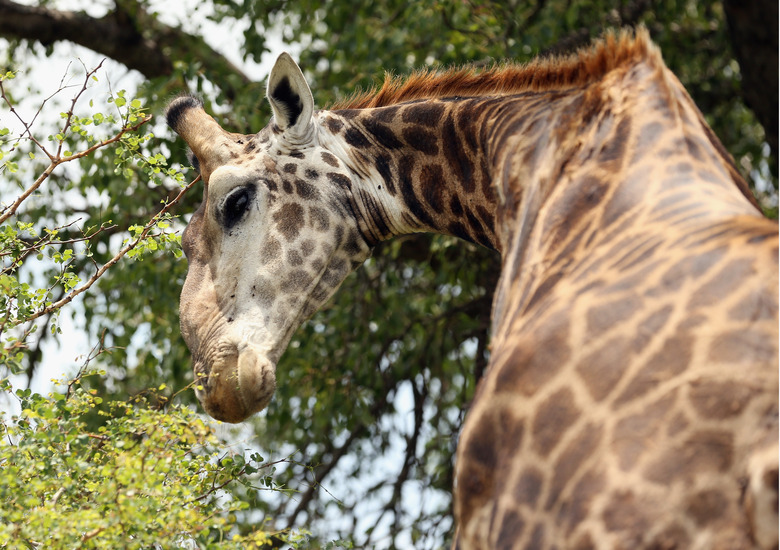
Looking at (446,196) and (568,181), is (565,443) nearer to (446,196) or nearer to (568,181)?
(568,181)

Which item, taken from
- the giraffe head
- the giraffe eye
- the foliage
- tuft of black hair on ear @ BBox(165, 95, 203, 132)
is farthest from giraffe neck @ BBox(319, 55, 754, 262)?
the foliage

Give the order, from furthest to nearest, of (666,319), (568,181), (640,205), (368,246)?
(368,246) → (568,181) → (640,205) → (666,319)

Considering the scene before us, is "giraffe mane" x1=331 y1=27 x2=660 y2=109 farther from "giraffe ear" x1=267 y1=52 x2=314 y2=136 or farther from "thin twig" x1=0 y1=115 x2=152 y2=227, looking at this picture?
"thin twig" x1=0 y1=115 x2=152 y2=227

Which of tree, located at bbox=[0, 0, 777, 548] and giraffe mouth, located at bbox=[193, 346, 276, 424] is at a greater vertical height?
tree, located at bbox=[0, 0, 777, 548]

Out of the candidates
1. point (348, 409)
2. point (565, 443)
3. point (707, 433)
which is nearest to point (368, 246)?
point (565, 443)

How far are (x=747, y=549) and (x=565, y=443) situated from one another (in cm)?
41

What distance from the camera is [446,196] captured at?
337 centimetres

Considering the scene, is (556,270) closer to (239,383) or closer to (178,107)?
(239,383)

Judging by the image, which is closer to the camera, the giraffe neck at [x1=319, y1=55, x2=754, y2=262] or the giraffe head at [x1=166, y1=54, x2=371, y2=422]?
the giraffe neck at [x1=319, y1=55, x2=754, y2=262]

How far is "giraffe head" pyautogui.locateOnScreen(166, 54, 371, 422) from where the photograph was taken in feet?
10.8

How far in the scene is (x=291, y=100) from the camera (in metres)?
3.56

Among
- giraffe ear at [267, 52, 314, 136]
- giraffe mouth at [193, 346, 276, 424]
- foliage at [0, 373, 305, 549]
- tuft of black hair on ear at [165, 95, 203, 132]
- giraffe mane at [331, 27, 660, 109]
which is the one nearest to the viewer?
foliage at [0, 373, 305, 549]

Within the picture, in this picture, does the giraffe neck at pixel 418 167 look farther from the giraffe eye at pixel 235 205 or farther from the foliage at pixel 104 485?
the foliage at pixel 104 485

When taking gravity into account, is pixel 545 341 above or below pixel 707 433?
above
